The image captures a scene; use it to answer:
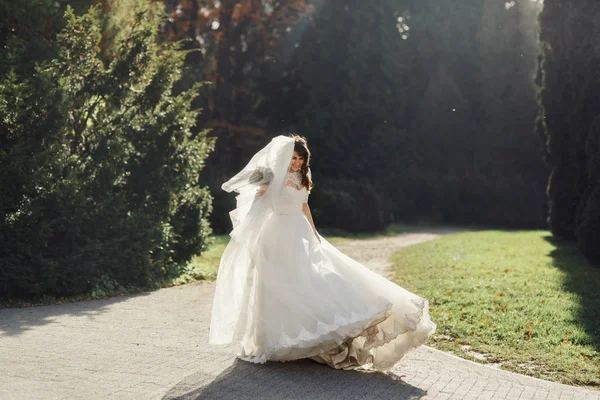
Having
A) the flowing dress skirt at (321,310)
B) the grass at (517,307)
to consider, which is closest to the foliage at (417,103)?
the grass at (517,307)

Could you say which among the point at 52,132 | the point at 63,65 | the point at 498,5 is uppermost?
the point at 498,5

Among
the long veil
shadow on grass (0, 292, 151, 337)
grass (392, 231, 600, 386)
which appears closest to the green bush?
grass (392, 231, 600, 386)

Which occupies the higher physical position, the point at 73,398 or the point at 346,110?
the point at 346,110

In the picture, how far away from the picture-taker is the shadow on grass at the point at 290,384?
582 centimetres

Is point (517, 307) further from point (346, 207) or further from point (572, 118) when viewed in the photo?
point (346, 207)

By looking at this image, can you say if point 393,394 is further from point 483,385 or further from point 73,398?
point 73,398

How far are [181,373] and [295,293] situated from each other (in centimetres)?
125

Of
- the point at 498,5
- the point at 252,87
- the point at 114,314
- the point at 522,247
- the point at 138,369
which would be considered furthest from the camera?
the point at 498,5

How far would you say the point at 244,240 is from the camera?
7.09 metres

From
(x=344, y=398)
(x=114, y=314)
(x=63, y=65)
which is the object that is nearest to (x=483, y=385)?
(x=344, y=398)

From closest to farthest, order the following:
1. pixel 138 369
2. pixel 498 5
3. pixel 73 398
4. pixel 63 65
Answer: pixel 73 398 → pixel 138 369 → pixel 63 65 → pixel 498 5

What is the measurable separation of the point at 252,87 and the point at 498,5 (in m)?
14.5

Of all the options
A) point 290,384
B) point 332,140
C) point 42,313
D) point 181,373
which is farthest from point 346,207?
point 290,384

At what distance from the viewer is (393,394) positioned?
6016mm
